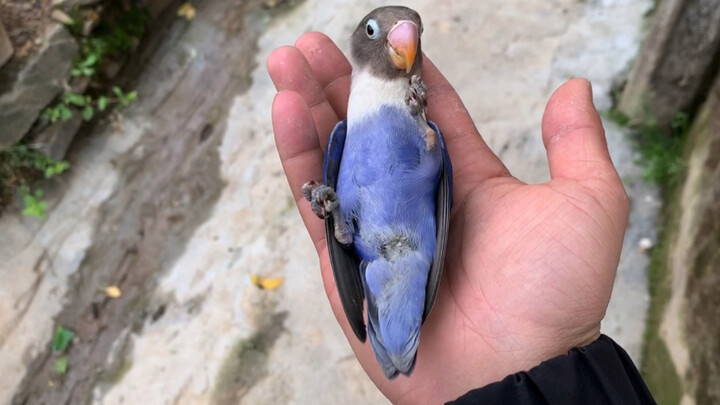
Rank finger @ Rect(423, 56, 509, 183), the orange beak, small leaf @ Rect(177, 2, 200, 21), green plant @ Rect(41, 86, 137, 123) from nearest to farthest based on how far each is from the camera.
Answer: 1. the orange beak
2. finger @ Rect(423, 56, 509, 183)
3. green plant @ Rect(41, 86, 137, 123)
4. small leaf @ Rect(177, 2, 200, 21)

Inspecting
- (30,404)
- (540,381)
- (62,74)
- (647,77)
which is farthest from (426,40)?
(30,404)

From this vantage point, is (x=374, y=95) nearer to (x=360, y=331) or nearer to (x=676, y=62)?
(x=360, y=331)

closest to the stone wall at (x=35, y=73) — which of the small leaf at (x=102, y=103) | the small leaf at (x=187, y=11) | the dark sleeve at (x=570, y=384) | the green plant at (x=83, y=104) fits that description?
the green plant at (x=83, y=104)

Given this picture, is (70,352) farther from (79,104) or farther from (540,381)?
(540,381)

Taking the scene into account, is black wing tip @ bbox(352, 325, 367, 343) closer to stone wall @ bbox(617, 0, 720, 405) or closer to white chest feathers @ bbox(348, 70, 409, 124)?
white chest feathers @ bbox(348, 70, 409, 124)

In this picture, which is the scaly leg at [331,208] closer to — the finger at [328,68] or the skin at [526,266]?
the skin at [526,266]

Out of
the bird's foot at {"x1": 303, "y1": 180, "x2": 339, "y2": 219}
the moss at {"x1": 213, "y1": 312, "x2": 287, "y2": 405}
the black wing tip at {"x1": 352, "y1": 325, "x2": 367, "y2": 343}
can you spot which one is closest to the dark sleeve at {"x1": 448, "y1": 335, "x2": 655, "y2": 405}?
the black wing tip at {"x1": 352, "y1": 325, "x2": 367, "y2": 343}
